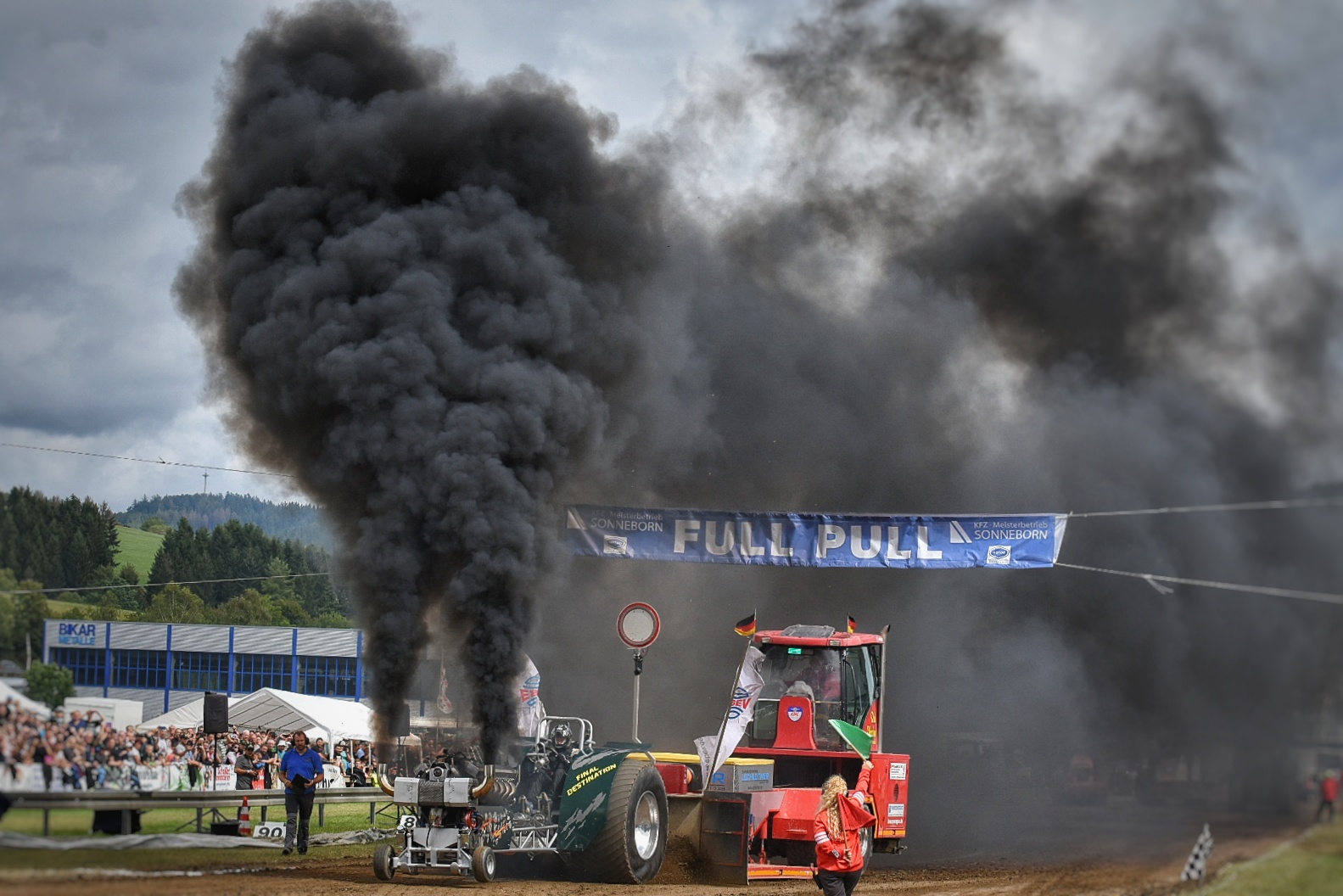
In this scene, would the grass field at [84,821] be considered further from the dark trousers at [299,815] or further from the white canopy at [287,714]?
the white canopy at [287,714]

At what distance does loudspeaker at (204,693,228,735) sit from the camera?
52.9 ft

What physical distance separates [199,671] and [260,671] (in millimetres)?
7806

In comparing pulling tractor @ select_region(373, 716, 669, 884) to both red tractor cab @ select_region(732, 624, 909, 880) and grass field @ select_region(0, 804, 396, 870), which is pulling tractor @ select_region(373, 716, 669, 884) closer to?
grass field @ select_region(0, 804, 396, 870)

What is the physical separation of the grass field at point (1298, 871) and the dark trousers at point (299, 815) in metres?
10.6

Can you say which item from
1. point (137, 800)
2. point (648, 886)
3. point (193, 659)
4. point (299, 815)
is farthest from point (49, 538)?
point (193, 659)

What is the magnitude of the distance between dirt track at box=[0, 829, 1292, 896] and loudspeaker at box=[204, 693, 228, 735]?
209cm

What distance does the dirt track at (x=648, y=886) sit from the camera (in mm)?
10734

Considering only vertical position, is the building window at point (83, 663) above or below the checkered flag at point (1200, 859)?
above

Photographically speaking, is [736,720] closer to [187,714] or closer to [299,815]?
[299,815]

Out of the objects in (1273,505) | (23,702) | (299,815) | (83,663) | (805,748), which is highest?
(1273,505)

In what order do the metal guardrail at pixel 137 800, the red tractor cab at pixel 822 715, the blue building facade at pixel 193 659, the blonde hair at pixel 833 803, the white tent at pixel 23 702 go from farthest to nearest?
the red tractor cab at pixel 822 715
the blue building facade at pixel 193 659
the white tent at pixel 23 702
the metal guardrail at pixel 137 800
the blonde hair at pixel 833 803

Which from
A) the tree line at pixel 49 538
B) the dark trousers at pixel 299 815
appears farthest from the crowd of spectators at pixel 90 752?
the tree line at pixel 49 538

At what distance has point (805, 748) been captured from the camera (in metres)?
16.5

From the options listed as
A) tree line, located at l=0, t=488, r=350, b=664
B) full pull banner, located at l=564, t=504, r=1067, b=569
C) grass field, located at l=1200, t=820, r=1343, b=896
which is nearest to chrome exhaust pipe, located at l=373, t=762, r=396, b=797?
tree line, located at l=0, t=488, r=350, b=664
